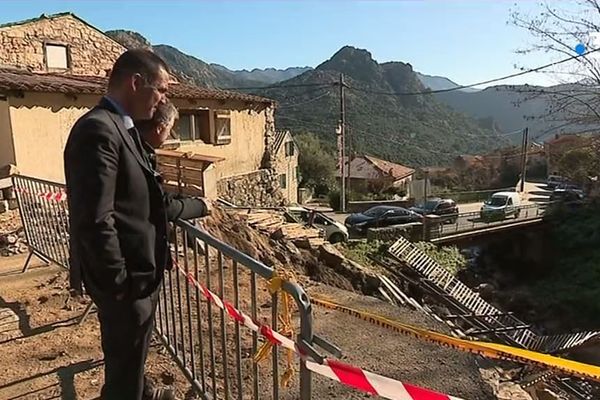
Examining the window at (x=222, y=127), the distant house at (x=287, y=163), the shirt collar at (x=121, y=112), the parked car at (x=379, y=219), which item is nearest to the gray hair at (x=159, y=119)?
the shirt collar at (x=121, y=112)

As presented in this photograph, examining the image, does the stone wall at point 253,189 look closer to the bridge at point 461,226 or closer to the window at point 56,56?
the bridge at point 461,226

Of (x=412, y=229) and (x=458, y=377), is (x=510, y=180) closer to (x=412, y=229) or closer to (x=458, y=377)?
(x=412, y=229)

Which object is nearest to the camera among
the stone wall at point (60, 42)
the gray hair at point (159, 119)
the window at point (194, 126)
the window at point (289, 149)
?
the gray hair at point (159, 119)

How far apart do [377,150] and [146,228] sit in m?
54.9

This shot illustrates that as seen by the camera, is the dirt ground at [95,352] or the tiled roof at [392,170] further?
the tiled roof at [392,170]

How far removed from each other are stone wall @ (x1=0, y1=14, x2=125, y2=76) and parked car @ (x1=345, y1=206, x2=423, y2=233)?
1145 cm

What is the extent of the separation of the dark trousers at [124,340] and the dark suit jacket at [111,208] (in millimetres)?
61

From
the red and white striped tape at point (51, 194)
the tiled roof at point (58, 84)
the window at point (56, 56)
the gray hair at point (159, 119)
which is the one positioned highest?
the window at point (56, 56)

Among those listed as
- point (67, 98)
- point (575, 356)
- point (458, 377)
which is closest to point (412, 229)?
point (575, 356)

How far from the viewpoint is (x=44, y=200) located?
4883mm

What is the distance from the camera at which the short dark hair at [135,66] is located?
1834 millimetres

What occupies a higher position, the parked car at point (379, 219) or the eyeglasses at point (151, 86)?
the eyeglasses at point (151, 86)

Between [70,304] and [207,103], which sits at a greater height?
[207,103]

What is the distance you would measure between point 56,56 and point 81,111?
9.54 feet
